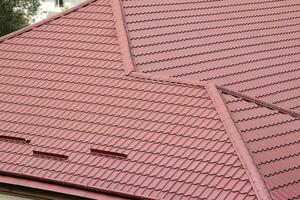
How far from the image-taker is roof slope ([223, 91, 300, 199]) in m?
15.4

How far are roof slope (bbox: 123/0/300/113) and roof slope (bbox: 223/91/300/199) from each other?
133 cm

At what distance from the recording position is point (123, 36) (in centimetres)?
1991

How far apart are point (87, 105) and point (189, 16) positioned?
5.51 m

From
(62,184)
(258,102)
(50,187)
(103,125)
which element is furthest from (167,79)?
(50,187)

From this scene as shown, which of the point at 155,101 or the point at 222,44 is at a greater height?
the point at 222,44

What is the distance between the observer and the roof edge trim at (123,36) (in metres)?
19.0

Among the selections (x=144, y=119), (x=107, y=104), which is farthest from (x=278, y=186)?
(x=107, y=104)

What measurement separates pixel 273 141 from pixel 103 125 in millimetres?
4433

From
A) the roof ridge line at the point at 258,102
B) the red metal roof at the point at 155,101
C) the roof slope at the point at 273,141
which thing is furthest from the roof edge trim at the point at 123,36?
the roof slope at the point at 273,141

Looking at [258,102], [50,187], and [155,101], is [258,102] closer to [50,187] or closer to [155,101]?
[155,101]

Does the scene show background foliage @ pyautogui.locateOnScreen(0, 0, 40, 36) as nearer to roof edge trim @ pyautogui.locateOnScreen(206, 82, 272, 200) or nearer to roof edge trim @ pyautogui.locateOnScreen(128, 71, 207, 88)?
roof edge trim @ pyautogui.locateOnScreen(128, 71, 207, 88)

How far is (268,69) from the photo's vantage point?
2073cm

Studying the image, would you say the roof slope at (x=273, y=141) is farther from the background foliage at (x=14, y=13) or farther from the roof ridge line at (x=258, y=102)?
the background foliage at (x=14, y=13)

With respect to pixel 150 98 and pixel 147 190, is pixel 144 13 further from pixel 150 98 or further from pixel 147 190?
pixel 147 190
